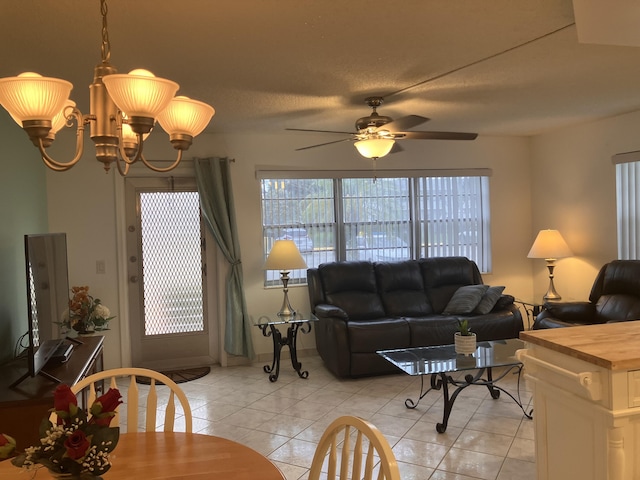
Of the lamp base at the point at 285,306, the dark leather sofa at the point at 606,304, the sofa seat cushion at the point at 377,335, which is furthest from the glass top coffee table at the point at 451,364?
the lamp base at the point at 285,306

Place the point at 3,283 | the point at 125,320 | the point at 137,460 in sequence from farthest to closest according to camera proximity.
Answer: the point at 125,320 → the point at 3,283 → the point at 137,460

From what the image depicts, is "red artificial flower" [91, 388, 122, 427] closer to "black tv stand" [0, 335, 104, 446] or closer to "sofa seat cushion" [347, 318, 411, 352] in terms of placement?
"black tv stand" [0, 335, 104, 446]

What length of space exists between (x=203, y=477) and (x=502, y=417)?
115 inches

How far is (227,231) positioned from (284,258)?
2.38ft

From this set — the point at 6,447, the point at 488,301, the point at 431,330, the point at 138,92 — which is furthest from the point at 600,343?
the point at 488,301

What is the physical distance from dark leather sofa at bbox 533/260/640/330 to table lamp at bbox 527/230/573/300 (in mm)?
594

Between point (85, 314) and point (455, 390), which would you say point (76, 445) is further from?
point (85, 314)

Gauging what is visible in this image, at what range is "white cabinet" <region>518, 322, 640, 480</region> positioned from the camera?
1884 millimetres

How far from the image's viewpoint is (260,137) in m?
5.65

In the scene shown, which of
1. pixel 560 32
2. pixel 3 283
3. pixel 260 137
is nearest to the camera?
pixel 560 32

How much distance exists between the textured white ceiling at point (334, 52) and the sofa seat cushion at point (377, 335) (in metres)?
1.92

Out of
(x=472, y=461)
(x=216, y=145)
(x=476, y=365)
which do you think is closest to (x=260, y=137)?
(x=216, y=145)

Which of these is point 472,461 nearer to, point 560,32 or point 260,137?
point 560,32

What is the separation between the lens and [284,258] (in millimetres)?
5105
